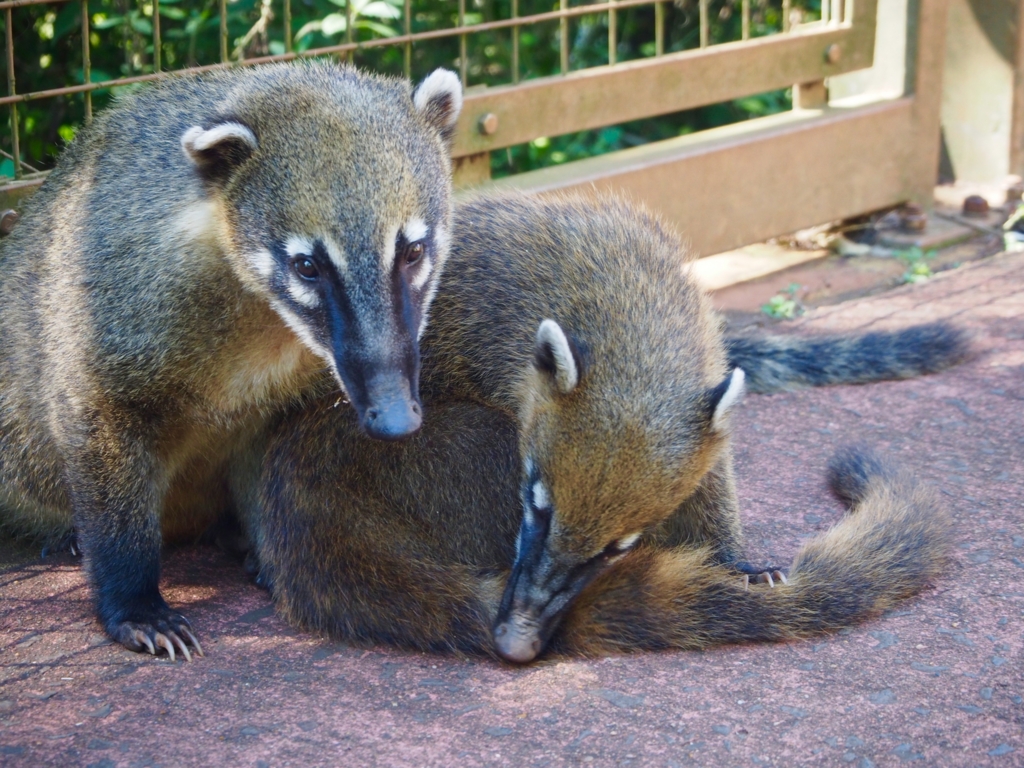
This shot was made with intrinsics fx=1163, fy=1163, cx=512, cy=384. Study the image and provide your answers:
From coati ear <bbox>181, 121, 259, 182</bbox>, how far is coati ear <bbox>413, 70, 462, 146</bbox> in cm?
60

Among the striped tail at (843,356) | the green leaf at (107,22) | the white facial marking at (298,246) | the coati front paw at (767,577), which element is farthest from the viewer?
the green leaf at (107,22)

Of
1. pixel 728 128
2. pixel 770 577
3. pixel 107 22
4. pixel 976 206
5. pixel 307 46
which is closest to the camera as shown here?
pixel 770 577

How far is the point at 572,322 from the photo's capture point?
11.8 ft

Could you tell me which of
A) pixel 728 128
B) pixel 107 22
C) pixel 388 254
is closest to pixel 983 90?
pixel 728 128

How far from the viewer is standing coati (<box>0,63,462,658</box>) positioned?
3.05 meters

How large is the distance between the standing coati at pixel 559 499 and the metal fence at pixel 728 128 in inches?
69.5

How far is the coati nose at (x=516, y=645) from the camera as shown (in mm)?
3139

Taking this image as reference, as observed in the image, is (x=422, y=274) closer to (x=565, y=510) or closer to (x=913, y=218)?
(x=565, y=510)

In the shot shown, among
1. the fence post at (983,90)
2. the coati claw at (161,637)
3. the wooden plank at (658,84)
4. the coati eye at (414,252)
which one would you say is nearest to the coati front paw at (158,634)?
the coati claw at (161,637)

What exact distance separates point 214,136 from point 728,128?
4.12 m

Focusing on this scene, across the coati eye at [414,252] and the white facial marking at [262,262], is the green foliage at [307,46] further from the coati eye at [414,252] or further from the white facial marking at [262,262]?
the coati eye at [414,252]

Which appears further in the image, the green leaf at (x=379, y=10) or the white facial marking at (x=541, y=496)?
the green leaf at (x=379, y=10)

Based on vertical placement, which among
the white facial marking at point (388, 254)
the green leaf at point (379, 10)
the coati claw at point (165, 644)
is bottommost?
the coati claw at point (165, 644)

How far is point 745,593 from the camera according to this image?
10.8ft
